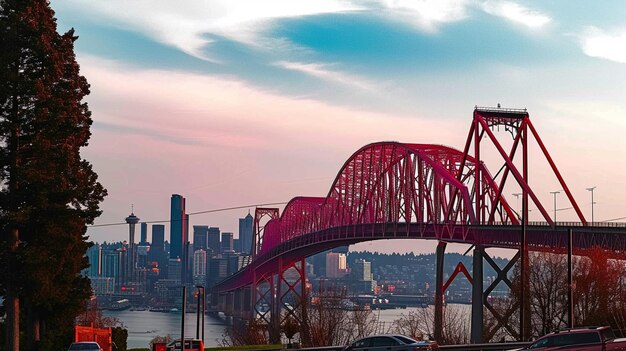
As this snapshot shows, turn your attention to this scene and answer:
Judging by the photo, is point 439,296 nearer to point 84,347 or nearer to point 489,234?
point 489,234

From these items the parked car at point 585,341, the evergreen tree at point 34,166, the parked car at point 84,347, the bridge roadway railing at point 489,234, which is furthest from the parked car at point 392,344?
the bridge roadway railing at point 489,234

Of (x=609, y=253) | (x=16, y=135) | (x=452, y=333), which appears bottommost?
(x=452, y=333)

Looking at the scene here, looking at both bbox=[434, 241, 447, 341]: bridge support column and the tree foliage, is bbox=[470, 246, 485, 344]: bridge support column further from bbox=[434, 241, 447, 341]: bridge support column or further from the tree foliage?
the tree foliage

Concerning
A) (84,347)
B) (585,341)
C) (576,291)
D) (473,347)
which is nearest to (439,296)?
(576,291)

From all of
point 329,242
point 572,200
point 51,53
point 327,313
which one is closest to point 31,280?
point 51,53

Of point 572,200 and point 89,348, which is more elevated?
point 572,200

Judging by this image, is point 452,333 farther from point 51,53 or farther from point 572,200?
point 51,53
